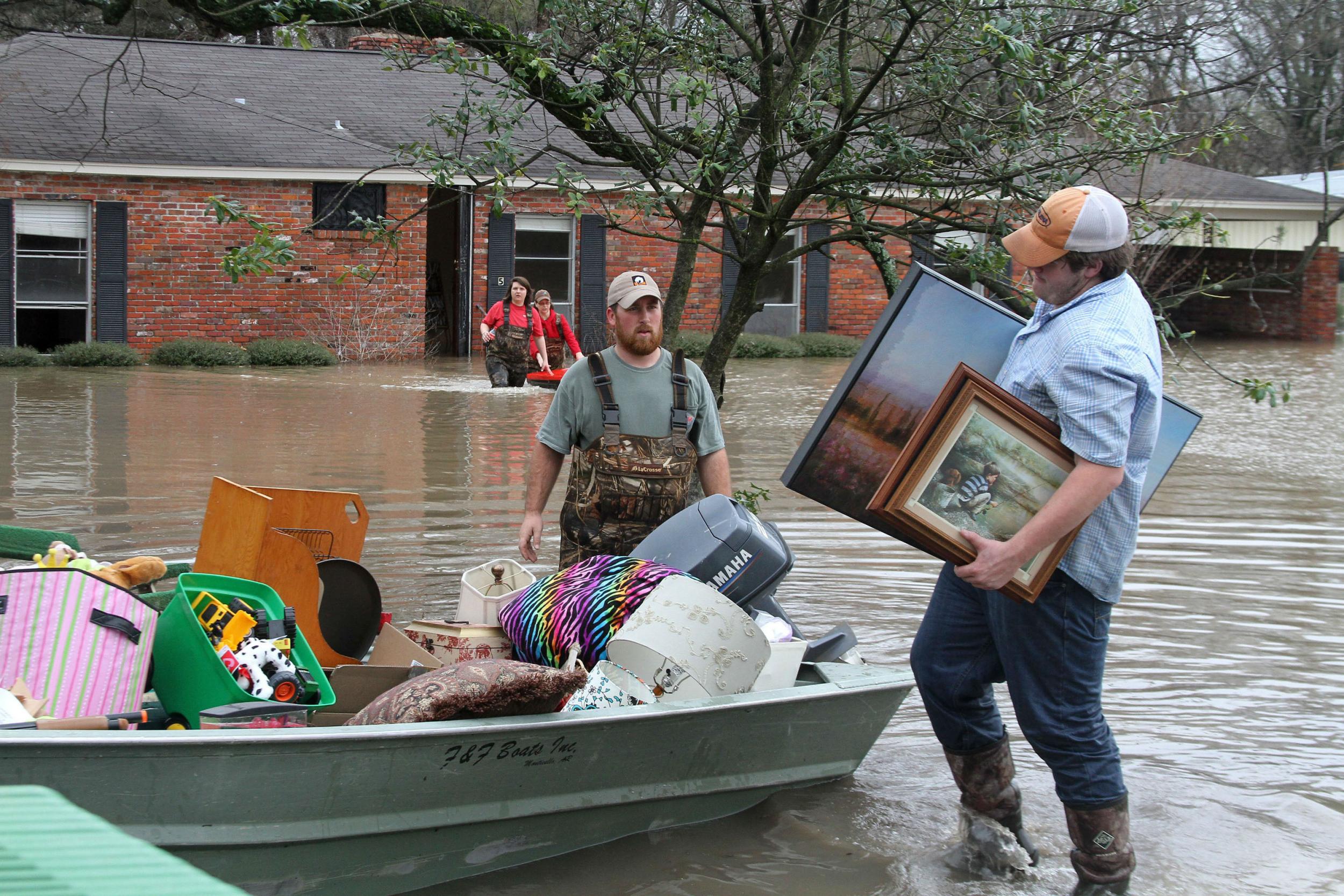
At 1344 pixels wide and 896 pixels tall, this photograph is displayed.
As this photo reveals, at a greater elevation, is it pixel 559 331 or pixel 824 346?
pixel 559 331

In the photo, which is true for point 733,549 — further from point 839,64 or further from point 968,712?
point 839,64

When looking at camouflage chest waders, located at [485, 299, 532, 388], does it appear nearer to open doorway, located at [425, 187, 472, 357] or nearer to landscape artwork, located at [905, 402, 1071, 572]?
open doorway, located at [425, 187, 472, 357]

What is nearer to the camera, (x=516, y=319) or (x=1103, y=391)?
(x=1103, y=391)

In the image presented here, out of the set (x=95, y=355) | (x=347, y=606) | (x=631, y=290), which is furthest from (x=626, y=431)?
(x=95, y=355)

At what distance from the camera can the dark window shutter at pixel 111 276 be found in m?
19.7

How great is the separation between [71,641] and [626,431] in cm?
205

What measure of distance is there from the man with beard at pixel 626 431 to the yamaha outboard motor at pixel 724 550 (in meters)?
0.26

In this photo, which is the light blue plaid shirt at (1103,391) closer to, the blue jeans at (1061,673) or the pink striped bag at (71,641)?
the blue jeans at (1061,673)

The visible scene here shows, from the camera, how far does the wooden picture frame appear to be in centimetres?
319

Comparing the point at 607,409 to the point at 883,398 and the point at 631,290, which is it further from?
the point at 883,398

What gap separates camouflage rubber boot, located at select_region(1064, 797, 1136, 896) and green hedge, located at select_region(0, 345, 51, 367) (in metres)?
18.5

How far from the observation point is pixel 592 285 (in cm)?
2252

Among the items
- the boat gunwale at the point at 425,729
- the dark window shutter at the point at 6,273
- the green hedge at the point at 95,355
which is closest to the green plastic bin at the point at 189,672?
the boat gunwale at the point at 425,729

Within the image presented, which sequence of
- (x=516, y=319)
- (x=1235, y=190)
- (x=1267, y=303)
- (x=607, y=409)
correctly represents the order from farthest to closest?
(x=1267, y=303)
(x=1235, y=190)
(x=516, y=319)
(x=607, y=409)
